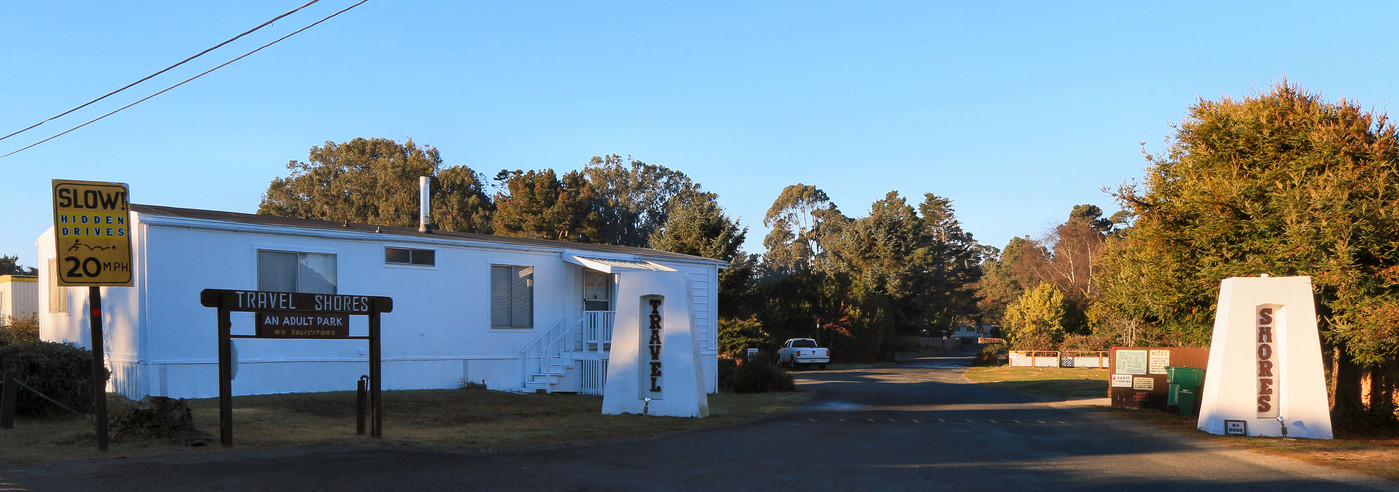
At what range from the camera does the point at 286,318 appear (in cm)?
1149

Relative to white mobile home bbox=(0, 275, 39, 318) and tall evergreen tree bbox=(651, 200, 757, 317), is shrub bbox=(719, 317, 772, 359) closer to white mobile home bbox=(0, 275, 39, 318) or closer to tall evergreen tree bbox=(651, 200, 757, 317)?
tall evergreen tree bbox=(651, 200, 757, 317)

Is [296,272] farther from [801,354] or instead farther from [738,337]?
[801,354]

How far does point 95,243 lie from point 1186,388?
17.6 metres

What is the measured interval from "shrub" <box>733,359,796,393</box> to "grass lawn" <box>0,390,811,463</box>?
4408 mm

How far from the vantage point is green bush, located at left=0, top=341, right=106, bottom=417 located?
12.8 m

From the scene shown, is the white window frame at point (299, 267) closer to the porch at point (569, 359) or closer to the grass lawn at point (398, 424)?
the grass lawn at point (398, 424)

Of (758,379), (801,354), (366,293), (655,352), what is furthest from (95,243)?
(801,354)

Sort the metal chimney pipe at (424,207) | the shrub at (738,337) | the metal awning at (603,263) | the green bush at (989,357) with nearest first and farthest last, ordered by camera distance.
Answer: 1. the metal awning at (603,263)
2. the metal chimney pipe at (424,207)
3. the shrub at (738,337)
4. the green bush at (989,357)

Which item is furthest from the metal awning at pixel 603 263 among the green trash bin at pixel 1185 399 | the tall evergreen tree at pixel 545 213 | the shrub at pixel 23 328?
the tall evergreen tree at pixel 545 213

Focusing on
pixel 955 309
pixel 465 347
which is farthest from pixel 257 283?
pixel 955 309

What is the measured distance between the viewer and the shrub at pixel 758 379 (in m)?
24.3

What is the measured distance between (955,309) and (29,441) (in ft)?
226

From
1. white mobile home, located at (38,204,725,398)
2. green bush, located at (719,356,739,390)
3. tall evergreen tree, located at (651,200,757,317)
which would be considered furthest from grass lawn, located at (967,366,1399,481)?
tall evergreen tree, located at (651,200,757,317)

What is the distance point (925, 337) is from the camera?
67.5 metres
